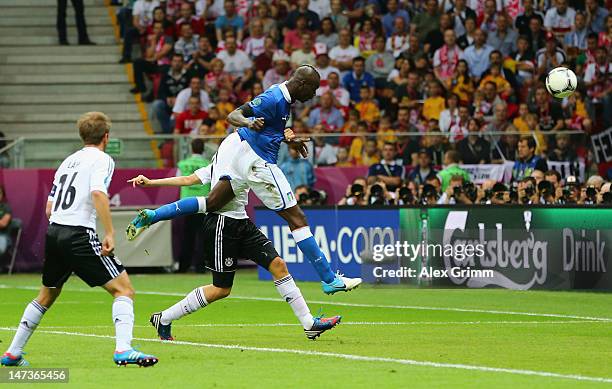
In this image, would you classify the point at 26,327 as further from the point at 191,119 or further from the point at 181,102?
the point at 181,102

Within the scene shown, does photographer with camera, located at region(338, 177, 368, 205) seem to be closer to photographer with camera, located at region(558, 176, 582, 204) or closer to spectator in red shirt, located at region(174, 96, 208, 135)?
photographer with camera, located at region(558, 176, 582, 204)

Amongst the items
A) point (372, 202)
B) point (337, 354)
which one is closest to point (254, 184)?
point (337, 354)

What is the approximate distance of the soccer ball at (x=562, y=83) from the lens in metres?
19.2

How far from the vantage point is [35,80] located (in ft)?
98.8

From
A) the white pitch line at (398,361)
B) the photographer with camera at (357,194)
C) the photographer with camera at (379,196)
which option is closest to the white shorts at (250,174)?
the white pitch line at (398,361)

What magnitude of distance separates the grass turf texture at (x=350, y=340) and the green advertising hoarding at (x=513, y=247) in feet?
1.08

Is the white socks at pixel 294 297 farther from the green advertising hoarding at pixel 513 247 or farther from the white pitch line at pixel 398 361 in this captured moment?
the green advertising hoarding at pixel 513 247

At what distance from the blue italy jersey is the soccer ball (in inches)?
274

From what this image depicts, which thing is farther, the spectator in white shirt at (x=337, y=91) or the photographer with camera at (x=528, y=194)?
the spectator in white shirt at (x=337, y=91)

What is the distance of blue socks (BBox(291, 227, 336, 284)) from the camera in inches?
521

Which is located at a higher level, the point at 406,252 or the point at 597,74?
the point at 597,74

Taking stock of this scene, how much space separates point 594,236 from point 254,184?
297 inches

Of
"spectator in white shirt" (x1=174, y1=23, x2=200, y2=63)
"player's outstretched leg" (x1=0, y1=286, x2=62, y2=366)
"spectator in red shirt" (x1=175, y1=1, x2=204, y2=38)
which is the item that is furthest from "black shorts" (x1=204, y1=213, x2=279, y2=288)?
"spectator in red shirt" (x1=175, y1=1, x2=204, y2=38)

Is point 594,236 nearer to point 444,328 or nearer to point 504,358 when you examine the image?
point 444,328
